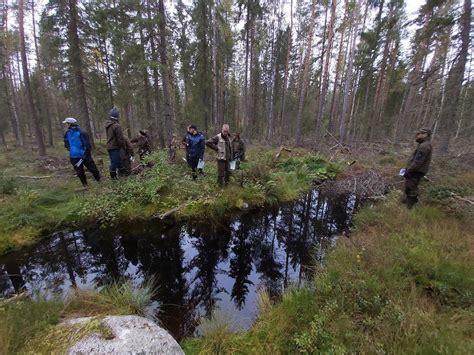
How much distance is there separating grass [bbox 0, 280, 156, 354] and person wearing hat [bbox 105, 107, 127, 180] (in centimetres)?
426

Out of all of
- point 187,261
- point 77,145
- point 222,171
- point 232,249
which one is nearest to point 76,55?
point 77,145

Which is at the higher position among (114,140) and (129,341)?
(114,140)

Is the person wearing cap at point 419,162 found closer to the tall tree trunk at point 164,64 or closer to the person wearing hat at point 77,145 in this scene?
the tall tree trunk at point 164,64

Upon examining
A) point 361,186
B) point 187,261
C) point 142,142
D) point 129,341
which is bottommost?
point 187,261

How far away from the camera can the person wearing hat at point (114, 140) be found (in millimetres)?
6367

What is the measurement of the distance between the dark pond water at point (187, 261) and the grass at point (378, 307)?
1.79 feet

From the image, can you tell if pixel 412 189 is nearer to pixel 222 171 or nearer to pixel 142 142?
pixel 222 171

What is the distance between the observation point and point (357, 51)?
19688mm

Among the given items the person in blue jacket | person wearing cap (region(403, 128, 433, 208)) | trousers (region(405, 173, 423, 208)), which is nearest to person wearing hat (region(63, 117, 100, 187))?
the person in blue jacket

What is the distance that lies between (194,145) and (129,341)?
6204mm

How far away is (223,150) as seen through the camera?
709cm

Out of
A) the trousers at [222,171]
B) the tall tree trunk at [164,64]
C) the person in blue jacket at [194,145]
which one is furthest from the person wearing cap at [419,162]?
the tall tree trunk at [164,64]

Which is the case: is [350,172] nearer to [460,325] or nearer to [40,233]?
[460,325]

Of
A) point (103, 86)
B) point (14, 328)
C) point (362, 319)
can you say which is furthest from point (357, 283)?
point (103, 86)
